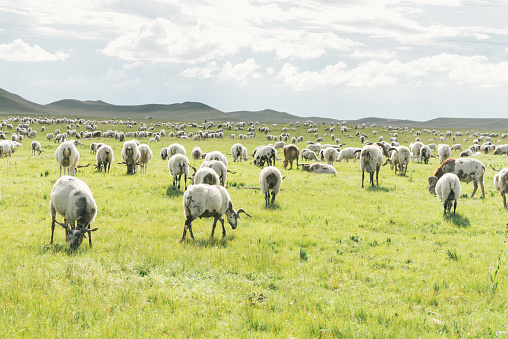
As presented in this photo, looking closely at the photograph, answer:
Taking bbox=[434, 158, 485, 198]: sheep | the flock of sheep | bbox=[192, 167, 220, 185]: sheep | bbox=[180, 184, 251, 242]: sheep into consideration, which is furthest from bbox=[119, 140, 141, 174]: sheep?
bbox=[434, 158, 485, 198]: sheep

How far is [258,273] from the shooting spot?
891 centimetres

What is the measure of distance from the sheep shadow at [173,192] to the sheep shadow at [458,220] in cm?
1272

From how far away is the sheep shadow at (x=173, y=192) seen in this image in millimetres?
17909

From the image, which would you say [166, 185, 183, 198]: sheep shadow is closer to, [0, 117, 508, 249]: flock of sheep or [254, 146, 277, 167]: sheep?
[0, 117, 508, 249]: flock of sheep

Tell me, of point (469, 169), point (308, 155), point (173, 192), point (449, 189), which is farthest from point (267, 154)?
point (449, 189)

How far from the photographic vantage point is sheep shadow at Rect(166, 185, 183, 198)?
17909mm

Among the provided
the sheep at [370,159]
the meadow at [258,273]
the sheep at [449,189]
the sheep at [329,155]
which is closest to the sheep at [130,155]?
the meadow at [258,273]

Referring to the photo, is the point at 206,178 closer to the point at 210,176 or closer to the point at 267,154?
the point at 210,176

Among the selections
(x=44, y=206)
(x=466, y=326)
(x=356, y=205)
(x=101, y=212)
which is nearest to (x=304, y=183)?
(x=356, y=205)

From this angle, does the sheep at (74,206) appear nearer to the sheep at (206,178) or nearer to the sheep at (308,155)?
the sheep at (206,178)

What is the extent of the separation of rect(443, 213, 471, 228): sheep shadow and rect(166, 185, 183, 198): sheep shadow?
12.7m

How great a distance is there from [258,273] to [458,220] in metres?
10.5

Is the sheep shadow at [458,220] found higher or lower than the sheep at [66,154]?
lower

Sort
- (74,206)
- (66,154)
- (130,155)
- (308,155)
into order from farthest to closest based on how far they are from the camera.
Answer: (308,155) < (130,155) < (66,154) < (74,206)
